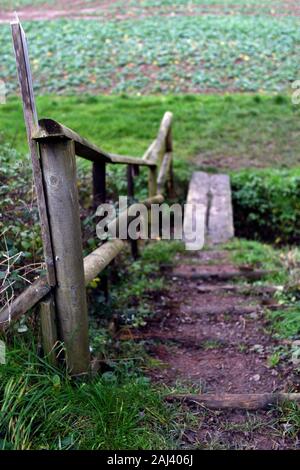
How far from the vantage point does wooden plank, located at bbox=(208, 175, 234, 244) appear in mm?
5879

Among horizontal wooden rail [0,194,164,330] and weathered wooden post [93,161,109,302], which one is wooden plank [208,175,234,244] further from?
horizontal wooden rail [0,194,164,330]

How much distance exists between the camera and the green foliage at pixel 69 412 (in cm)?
188

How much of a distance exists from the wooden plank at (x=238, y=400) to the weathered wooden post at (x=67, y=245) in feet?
1.45

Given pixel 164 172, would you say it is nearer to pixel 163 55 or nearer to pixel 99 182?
pixel 99 182

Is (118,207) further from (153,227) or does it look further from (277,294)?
(153,227)

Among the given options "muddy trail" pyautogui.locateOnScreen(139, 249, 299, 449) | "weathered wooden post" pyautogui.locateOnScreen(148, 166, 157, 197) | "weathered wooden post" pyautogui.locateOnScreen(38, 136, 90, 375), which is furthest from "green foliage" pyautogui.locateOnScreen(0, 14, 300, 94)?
"weathered wooden post" pyautogui.locateOnScreen(38, 136, 90, 375)

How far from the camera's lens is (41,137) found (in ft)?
6.72

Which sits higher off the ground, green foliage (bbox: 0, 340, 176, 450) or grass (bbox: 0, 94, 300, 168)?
green foliage (bbox: 0, 340, 176, 450)

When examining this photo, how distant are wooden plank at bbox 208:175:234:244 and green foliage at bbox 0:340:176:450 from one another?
3.63 m

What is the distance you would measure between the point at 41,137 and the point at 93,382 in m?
0.99

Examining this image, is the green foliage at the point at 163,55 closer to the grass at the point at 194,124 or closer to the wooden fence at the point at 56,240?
the grass at the point at 194,124

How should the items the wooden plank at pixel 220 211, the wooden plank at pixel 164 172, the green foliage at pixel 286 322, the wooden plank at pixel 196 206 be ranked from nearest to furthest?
the green foliage at pixel 286 322 < the wooden plank at pixel 196 206 < the wooden plank at pixel 220 211 < the wooden plank at pixel 164 172

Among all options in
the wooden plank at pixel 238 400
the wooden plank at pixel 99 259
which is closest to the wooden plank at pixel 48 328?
the wooden plank at pixel 99 259
